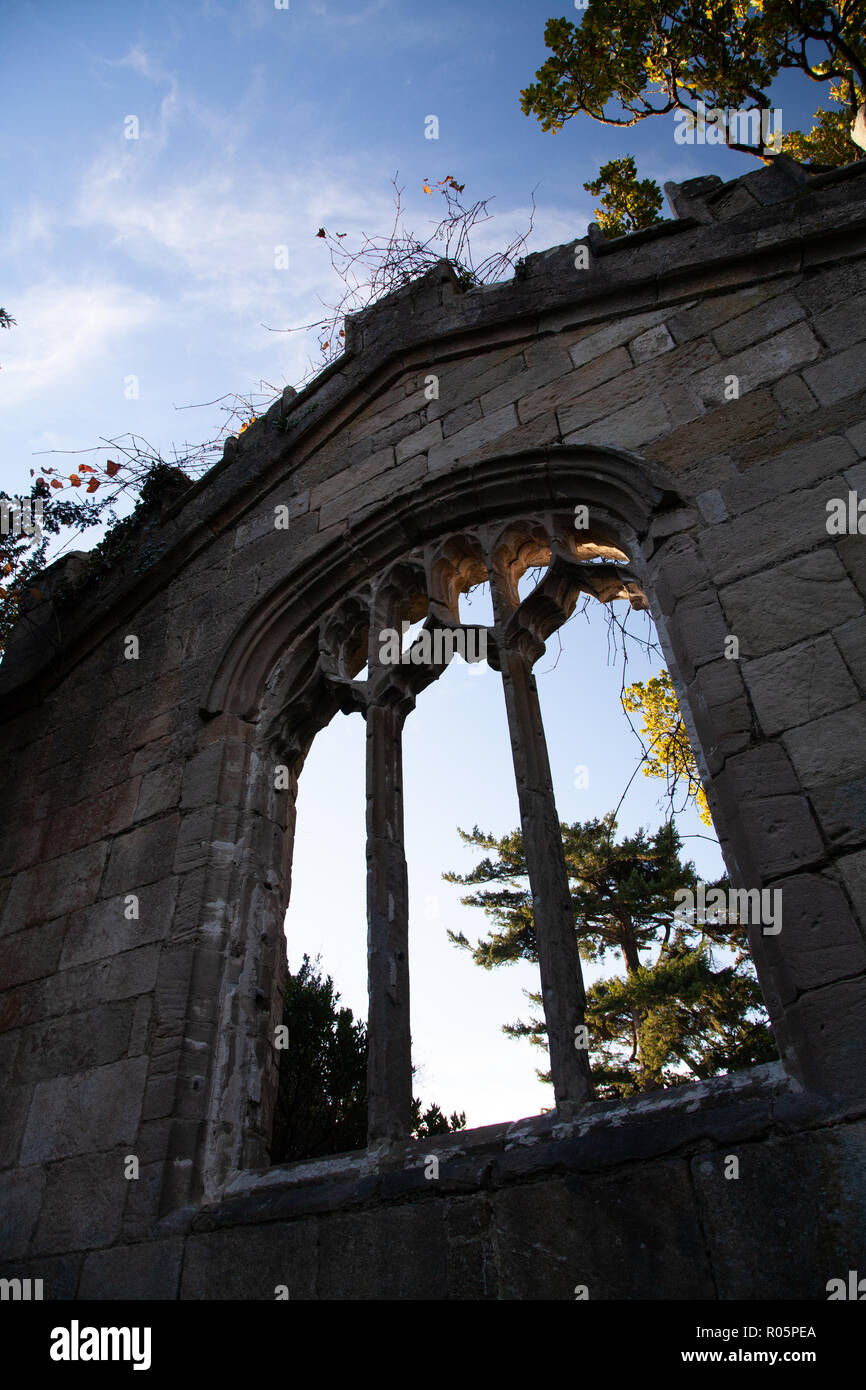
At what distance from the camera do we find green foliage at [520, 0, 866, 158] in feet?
26.0

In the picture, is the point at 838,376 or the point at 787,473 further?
the point at 838,376

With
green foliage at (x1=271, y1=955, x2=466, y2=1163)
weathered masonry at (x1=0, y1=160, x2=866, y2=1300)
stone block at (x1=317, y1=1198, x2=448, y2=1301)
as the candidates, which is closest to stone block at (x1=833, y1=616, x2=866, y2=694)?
weathered masonry at (x1=0, y1=160, x2=866, y2=1300)

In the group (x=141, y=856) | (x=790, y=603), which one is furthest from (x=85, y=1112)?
(x=790, y=603)

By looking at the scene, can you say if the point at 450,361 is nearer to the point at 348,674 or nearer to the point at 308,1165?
the point at 348,674

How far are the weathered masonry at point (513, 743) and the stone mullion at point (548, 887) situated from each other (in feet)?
0.04

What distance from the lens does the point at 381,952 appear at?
10.5ft

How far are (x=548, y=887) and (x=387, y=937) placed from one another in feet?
2.08

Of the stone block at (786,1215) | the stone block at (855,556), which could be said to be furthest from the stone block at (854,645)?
the stone block at (786,1215)

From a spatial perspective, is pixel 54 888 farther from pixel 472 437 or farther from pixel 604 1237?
pixel 604 1237

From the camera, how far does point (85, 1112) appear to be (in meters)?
3.36

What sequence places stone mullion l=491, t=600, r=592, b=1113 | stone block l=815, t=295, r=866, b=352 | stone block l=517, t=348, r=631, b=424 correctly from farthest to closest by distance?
stone block l=517, t=348, r=631, b=424, stone block l=815, t=295, r=866, b=352, stone mullion l=491, t=600, r=592, b=1113

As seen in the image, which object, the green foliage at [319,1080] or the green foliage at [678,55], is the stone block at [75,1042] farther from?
the green foliage at [678,55]

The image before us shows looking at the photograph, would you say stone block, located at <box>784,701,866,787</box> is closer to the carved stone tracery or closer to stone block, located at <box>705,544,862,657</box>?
stone block, located at <box>705,544,862,657</box>

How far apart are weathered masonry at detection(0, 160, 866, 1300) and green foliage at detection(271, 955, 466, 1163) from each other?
3556 mm
